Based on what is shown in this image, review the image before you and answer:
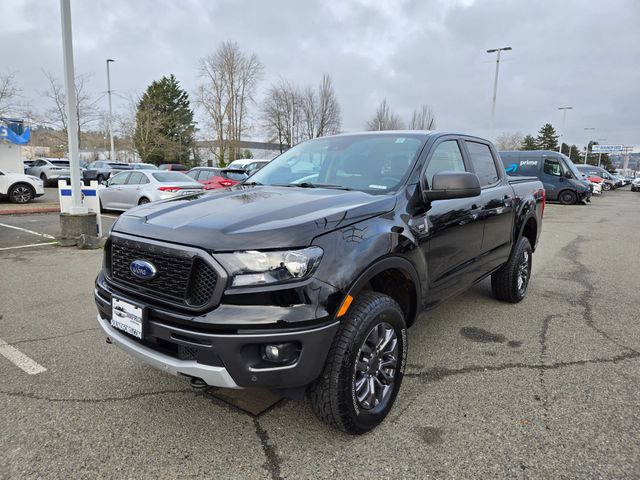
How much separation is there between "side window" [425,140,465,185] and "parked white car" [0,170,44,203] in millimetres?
16154

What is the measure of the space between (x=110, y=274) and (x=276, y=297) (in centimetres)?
121

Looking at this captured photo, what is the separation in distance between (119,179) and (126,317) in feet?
39.7

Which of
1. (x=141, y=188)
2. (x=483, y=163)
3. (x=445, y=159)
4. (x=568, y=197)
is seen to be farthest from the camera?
(x=568, y=197)

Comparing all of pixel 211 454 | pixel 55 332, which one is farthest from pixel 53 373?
pixel 211 454

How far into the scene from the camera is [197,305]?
84.7 inches

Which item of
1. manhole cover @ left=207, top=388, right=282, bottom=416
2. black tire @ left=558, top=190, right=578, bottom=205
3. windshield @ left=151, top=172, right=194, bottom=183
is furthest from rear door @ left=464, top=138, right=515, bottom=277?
black tire @ left=558, top=190, right=578, bottom=205

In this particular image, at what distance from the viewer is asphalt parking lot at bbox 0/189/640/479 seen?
2.29m

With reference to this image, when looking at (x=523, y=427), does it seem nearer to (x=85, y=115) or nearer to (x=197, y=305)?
(x=197, y=305)

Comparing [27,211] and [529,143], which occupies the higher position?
[529,143]

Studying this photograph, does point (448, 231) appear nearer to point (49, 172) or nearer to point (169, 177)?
point (169, 177)

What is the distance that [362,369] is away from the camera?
2479mm

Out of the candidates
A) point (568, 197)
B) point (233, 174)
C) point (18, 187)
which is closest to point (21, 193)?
point (18, 187)

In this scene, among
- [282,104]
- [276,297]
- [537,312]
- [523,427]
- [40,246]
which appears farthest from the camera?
[282,104]

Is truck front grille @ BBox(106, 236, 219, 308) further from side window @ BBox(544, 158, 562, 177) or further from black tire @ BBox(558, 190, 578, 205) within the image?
black tire @ BBox(558, 190, 578, 205)
